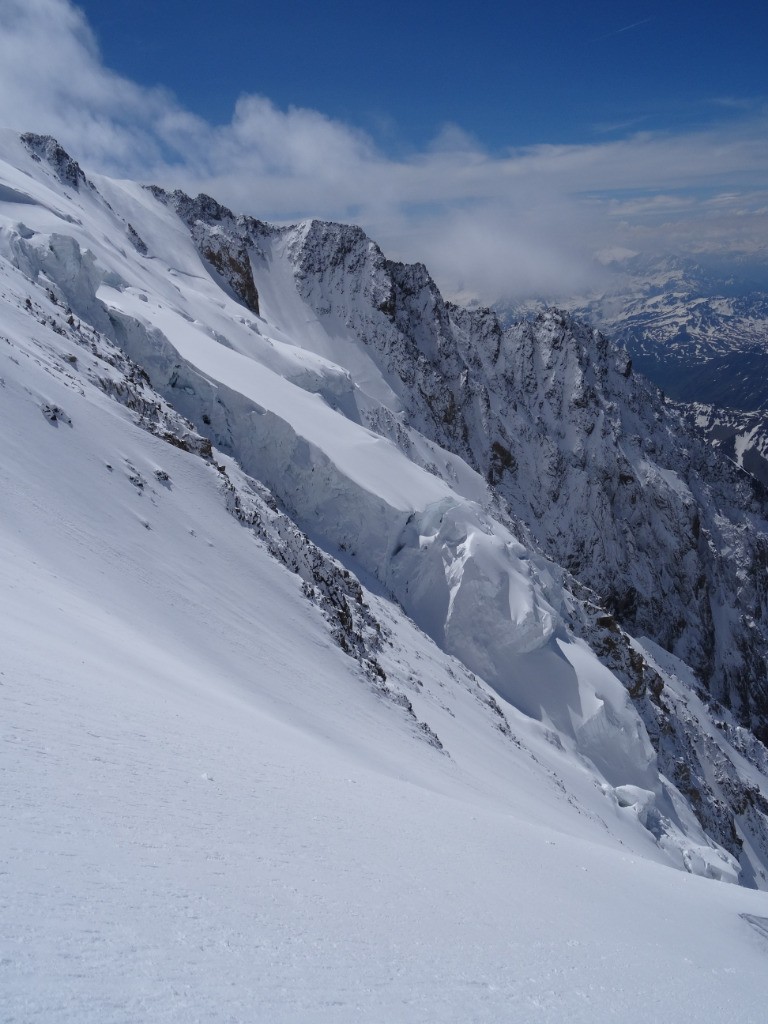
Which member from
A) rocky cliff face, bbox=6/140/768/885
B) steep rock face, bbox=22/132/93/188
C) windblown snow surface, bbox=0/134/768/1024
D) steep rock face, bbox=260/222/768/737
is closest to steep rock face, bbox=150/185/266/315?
rocky cliff face, bbox=6/140/768/885

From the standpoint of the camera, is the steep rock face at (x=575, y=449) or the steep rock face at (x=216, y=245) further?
the steep rock face at (x=575, y=449)

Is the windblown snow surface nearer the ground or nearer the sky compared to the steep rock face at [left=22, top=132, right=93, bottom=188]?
nearer the ground

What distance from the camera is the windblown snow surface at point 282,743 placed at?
10.9 ft

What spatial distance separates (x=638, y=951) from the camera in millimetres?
5582

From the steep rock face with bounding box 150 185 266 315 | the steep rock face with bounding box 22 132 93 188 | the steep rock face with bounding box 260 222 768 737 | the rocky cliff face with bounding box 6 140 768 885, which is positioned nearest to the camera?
the rocky cliff face with bounding box 6 140 768 885

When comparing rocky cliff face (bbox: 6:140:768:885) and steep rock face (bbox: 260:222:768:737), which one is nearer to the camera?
rocky cliff face (bbox: 6:140:768:885)

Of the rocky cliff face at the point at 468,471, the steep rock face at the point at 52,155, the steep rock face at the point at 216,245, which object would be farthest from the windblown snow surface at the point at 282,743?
the steep rock face at the point at 216,245

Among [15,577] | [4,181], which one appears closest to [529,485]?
[4,181]

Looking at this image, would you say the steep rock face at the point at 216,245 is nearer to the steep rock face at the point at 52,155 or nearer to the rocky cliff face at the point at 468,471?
the rocky cliff face at the point at 468,471

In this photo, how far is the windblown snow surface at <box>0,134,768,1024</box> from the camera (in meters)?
3.31

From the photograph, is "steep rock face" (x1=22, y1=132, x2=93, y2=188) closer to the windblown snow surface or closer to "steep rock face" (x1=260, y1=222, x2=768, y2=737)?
the windblown snow surface

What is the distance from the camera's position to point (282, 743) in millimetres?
8086

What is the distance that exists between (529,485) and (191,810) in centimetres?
7525

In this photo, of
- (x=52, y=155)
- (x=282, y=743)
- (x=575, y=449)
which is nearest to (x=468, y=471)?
(x=575, y=449)
